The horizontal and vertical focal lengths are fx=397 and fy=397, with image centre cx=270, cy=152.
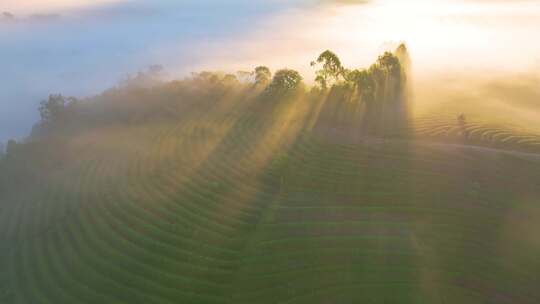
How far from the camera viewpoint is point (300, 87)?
57875 millimetres

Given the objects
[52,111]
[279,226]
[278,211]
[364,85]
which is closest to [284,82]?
[364,85]

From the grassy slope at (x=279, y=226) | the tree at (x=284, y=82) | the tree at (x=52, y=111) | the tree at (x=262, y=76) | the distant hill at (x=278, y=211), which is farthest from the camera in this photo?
the tree at (x=262, y=76)

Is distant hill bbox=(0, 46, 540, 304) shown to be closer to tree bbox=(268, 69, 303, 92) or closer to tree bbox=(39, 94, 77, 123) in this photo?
tree bbox=(268, 69, 303, 92)

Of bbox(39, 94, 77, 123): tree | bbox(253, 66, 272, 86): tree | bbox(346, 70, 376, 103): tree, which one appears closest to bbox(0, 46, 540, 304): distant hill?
bbox(346, 70, 376, 103): tree

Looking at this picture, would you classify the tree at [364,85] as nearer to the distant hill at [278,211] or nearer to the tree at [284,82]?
the distant hill at [278,211]

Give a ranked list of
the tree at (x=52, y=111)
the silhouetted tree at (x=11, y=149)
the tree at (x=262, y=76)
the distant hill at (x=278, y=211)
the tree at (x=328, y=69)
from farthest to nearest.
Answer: the tree at (x=262, y=76) < the tree at (x=52, y=111) < the tree at (x=328, y=69) < the silhouetted tree at (x=11, y=149) < the distant hill at (x=278, y=211)

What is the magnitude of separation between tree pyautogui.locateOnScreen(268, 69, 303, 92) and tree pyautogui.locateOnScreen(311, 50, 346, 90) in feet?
11.2

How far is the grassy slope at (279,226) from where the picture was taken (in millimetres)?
24688

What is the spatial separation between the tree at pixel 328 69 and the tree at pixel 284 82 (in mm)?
3423

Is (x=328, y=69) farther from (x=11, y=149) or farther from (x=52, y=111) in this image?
(x=11, y=149)

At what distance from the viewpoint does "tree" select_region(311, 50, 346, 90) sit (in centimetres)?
5459

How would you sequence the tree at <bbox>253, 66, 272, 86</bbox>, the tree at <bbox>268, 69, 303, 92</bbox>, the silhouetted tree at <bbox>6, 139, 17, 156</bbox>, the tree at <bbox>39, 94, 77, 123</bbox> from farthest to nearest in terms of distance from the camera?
the tree at <bbox>253, 66, 272, 86</bbox>
the tree at <bbox>39, 94, 77, 123</bbox>
the tree at <bbox>268, 69, 303, 92</bbox>
the silhouetted tree at <bbox>6, 139, 17, 156</bbox>

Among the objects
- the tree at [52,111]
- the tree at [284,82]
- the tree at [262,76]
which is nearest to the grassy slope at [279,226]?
the tree at [284,82]

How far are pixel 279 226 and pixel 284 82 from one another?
30.3m
